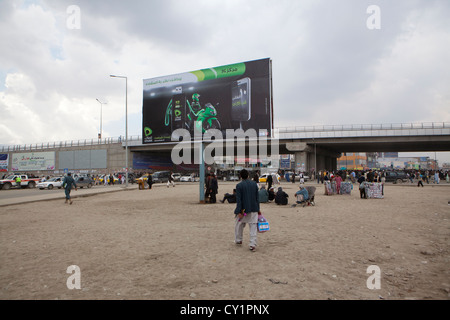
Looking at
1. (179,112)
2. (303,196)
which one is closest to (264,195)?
(303,196)

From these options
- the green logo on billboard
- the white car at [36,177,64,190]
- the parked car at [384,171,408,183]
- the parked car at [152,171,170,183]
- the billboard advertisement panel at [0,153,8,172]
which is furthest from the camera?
the billboard advertisement panel at [0,153,8,172]

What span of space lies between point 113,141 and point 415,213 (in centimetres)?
5151

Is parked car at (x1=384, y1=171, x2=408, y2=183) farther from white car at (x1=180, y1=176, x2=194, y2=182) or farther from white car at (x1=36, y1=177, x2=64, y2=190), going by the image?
white car at (x1=36, y1=177, x2=64, y2=190)

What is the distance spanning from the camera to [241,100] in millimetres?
20469

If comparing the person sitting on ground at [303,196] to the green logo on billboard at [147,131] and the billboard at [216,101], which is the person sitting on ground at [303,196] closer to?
the billboard at [216,101]

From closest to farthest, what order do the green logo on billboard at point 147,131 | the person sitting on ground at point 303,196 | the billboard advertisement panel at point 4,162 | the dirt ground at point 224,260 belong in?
the dirt ground at point 224,260 < the person sitting on ground at point 303,196 < the green logo on billboard at point 147,131 < the billboard advertisement panel at point 4,162

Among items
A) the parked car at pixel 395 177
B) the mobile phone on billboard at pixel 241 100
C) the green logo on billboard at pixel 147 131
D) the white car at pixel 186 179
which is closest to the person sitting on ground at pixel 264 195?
the mobile phone on billboard at pixel 241 100

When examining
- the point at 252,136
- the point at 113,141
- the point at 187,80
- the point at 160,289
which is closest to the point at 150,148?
the point at 113,141

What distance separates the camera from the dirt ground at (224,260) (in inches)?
143

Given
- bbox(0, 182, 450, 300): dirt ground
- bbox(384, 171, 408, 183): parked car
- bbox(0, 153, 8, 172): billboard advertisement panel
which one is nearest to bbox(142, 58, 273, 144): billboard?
bbox(0, 182, 450, 300): dirt ground

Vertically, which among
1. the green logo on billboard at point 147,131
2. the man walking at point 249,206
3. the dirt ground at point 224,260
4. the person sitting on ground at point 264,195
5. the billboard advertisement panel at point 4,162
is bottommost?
the dirt ground at point 224,260

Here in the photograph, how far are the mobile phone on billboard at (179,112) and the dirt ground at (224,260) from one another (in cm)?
A: 1294

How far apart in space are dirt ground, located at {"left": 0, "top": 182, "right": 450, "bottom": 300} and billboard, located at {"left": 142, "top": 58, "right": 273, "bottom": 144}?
1255 cm

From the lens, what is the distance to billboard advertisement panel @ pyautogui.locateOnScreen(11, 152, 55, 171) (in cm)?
5544
